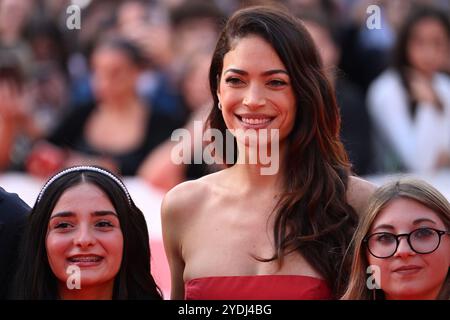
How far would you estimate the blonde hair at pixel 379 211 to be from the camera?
11.5 feet

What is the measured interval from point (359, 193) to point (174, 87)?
3628 millimetres

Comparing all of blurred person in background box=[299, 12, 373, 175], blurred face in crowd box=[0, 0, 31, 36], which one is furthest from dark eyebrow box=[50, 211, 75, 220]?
blurred face in crowd box=[0, 0, 31, 36]

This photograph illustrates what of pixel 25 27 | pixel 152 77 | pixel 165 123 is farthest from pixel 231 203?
pixel 25 27

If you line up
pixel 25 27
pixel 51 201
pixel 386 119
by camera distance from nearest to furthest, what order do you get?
pixel 51 201, pixel 386 119, pixel 25 27

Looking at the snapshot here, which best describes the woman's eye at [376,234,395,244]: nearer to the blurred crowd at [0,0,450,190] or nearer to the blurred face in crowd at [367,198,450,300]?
the blurred face in crowd at [367,198,450,300]

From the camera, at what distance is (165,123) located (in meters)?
7.08

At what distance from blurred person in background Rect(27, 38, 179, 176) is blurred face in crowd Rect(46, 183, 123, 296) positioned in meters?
3.11

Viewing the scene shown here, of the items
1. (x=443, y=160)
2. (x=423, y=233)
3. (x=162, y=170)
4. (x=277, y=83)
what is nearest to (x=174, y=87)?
(x=162, y=170)

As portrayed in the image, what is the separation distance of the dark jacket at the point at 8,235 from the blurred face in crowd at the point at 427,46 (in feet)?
12.1

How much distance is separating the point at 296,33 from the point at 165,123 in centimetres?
330

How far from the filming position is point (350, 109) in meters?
6.82

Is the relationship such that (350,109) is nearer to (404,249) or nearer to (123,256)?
(123,256)

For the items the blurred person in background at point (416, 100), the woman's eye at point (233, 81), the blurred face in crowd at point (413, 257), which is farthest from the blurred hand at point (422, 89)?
the blurred face in crowd at point (413, 257)
